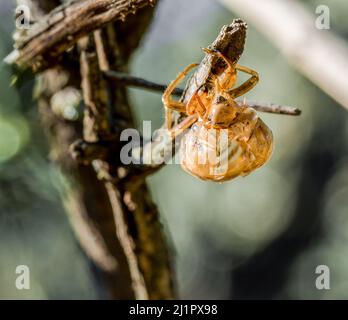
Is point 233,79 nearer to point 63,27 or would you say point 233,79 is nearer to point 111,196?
point 63,27

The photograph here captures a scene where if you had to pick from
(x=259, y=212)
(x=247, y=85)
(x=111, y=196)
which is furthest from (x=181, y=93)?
(x=259, y=212)

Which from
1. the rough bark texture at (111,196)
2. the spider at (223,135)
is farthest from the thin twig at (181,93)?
the spider at (223,135)

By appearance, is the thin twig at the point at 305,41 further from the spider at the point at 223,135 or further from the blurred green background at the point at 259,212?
the blurred green background at the point at 259,212

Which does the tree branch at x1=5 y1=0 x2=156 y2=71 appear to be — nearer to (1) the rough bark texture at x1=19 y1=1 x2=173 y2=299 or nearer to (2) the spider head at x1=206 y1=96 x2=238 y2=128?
(1) the rough bark texture at x1=19 y1=1 x2=173 y2=299

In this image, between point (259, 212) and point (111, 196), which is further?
point (259, 212)

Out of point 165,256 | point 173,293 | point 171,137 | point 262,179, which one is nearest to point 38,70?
point 171,137

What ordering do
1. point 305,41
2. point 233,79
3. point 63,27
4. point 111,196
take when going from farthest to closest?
1. point 111,196
2. point 63,27
3. point 305,41
4. point 233,79
